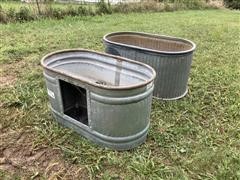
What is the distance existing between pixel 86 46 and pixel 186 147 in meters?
2.95

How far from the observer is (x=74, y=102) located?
2598 mm

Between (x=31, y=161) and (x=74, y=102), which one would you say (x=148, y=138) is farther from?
(x=31, y=161)

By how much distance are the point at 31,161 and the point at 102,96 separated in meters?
0.75

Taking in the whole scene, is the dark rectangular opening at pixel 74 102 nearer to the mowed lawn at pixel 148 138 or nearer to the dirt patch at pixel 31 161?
the mowed lawn at pixel 148 138

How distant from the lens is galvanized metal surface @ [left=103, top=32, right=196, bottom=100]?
2770 millimetres

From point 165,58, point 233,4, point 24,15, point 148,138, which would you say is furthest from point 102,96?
point 233,4

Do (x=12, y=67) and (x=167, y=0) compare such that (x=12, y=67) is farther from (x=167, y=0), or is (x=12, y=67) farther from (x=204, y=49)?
(x=167, y=0)

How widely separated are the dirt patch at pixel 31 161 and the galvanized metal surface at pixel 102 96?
0.30 meters

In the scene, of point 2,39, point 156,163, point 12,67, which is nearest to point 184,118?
point 156,163

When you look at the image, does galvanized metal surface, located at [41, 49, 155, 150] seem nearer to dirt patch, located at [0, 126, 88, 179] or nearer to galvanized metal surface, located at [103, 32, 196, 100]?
dirt patch, located at [0, 126, 88, 179]

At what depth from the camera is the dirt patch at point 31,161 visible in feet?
6.56

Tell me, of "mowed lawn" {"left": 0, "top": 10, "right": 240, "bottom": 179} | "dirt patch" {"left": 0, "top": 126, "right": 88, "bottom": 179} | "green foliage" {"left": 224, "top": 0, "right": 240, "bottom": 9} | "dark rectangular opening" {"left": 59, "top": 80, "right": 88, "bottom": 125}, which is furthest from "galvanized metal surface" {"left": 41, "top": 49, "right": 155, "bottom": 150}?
"green foliage" {"left": 224, "top": 0, "right": 240, "bottom": 9}

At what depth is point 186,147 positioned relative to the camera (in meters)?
2.32

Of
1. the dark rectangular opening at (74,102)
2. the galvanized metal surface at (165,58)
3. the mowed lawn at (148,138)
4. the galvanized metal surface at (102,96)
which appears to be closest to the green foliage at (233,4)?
the mowed lawn at (148,138)
